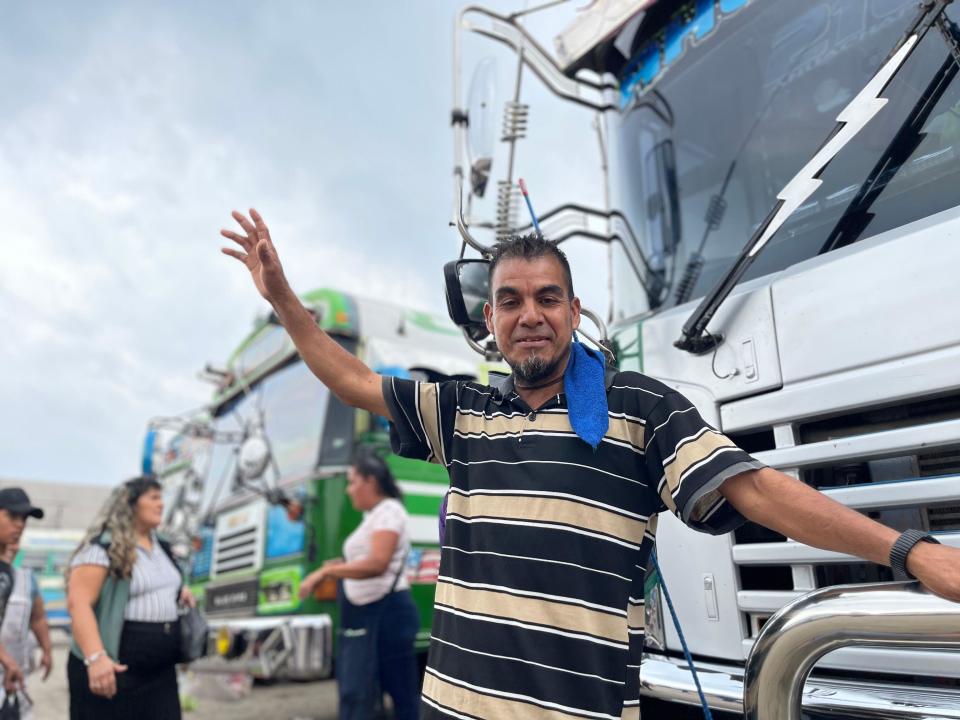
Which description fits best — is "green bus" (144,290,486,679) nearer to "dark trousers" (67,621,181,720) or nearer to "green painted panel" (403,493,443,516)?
"green painted panel" (403,493,443,516)

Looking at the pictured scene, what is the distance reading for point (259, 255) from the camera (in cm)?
177

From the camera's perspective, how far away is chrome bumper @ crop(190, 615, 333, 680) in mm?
4457

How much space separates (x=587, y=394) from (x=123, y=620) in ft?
7.23

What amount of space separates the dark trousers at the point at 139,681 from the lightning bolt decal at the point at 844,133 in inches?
98.6

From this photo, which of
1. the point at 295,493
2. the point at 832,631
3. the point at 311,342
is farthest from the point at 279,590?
the point at 832,631

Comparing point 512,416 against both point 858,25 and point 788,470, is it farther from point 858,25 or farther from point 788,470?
point 858,25

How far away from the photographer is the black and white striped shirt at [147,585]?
113 inches

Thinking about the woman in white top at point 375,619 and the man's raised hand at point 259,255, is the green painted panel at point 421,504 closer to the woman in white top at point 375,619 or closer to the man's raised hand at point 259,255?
the woman in white top at point 375,619

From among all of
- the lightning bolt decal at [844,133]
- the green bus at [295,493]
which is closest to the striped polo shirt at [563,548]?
the lightning bolt decal at [844,133]

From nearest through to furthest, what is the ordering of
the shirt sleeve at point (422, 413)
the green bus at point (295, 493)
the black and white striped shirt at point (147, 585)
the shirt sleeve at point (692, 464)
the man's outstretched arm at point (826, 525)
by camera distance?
the man's outstretched arm at point (826, 525) → the shirt sleeve at point (692, 464) → the shirt sleeve at point (422, 413) → the black and white striped shirt at point (147, 585) → the green bus at point (295, 493)

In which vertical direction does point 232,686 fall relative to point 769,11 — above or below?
below

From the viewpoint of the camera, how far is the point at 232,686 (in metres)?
5.20

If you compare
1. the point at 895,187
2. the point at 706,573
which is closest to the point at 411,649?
the point at 706,573

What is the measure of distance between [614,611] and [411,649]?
2544 millimetres
